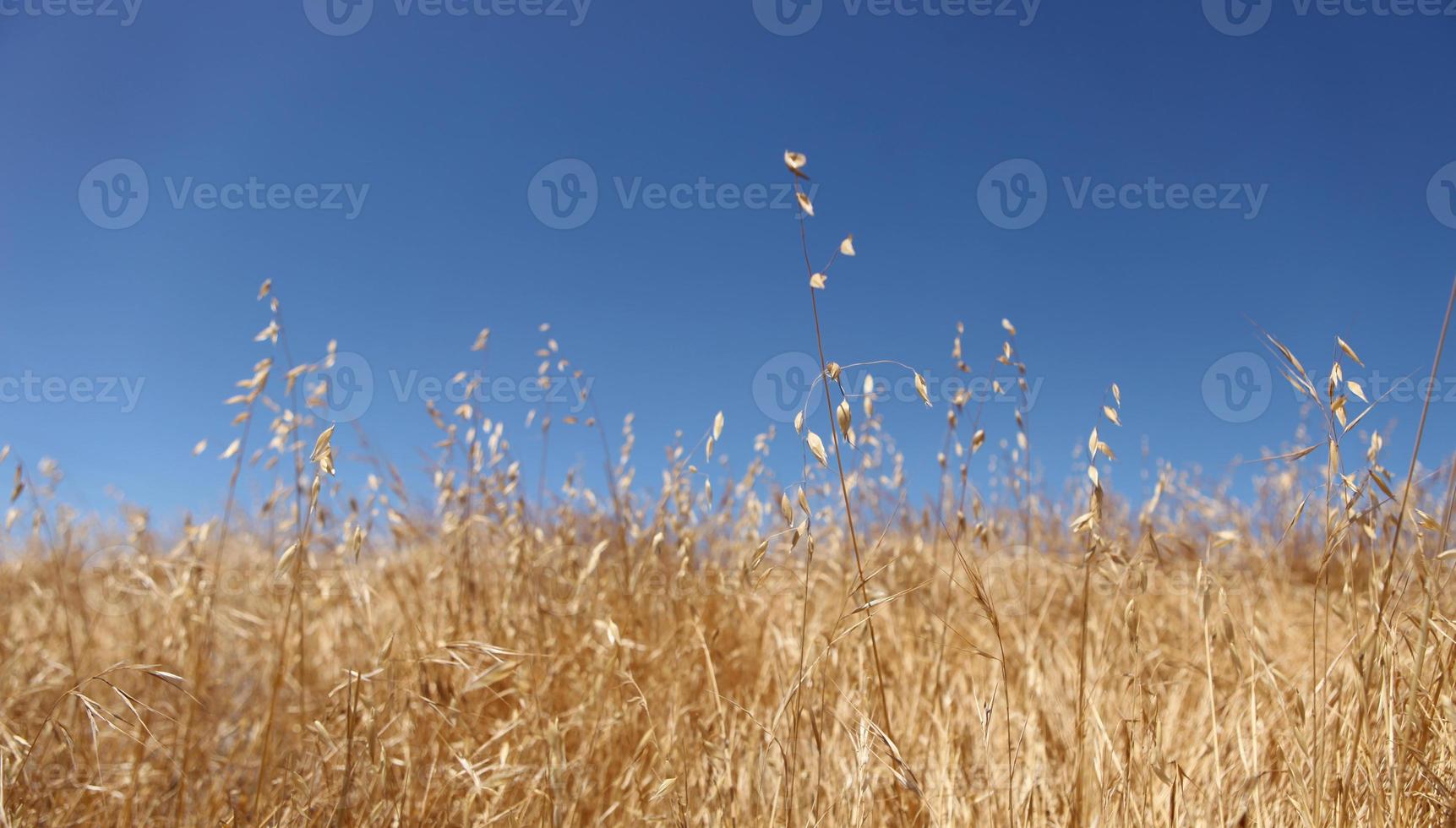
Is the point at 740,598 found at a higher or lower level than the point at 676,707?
higher

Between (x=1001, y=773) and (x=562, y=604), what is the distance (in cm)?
154

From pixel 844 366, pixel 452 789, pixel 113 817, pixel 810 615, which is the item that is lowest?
pixel 113 817

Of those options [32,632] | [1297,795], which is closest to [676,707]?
[1297,795]

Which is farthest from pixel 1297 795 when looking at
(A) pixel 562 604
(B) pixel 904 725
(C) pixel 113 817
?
(C) pixel 113 817

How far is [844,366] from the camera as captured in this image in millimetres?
1383

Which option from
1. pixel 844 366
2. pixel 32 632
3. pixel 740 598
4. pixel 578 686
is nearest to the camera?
pixel 844 366

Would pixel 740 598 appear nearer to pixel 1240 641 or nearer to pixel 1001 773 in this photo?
pixel 1001 773

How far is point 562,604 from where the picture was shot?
2842 millimetres

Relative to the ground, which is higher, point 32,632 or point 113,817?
point 32,632

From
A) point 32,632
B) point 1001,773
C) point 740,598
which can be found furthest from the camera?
point 32,632

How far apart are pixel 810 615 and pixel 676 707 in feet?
4.08

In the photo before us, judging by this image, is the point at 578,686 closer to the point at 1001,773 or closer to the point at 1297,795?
the point at 1001,773

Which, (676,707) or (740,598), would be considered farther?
(740,598)

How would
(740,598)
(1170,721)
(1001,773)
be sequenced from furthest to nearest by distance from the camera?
(740,598)
(1170,721)
(1001,773)
